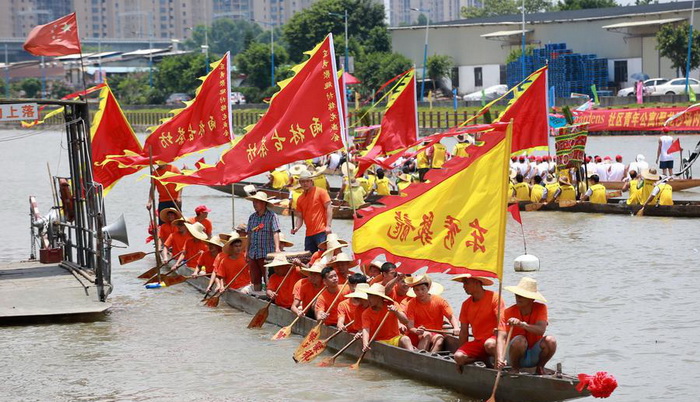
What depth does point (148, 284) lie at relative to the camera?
21.6m

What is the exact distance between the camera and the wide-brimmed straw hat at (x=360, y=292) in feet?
45.4

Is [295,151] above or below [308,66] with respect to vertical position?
below

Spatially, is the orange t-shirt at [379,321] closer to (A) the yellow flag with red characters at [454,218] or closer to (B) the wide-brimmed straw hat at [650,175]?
(A) the yellow flag with red characters at [454,218]

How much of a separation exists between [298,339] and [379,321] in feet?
8.23

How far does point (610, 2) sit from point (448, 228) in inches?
3690

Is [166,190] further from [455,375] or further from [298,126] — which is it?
[455,375]

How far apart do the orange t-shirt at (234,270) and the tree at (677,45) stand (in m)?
50.7

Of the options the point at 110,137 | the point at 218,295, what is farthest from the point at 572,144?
the point at 218,295

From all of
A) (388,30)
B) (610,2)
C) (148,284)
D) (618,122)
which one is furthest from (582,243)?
(610,2)

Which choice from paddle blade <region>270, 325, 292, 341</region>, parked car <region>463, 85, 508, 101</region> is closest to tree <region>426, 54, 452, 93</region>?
parked car <region>463, 85, 508, 101</region>

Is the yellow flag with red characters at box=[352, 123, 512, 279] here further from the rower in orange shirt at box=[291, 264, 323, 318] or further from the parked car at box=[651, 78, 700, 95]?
the parked car at box=[651, 78, 700, 95]

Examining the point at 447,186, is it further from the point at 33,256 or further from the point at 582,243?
the point at 582,243

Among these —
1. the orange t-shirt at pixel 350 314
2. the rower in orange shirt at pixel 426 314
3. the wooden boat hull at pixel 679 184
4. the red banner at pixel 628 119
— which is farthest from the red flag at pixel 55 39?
the red banner at pixel 628 119

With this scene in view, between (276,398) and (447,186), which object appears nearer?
(447,186)
